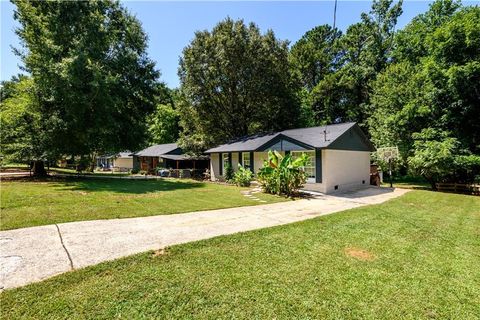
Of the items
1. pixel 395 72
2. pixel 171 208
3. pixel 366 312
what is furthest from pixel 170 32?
pixel 395 72

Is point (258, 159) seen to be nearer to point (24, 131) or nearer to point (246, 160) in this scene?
point (246, 160)

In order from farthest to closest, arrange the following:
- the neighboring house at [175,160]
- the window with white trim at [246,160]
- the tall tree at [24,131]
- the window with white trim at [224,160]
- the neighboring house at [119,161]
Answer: the neighboring house at [119,161]
the neighboring house at [175,160]
the window with white trim at [224,160]
the window with white trim at [246,160]
the tall tree at [24,131]

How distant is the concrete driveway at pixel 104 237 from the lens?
443 cm

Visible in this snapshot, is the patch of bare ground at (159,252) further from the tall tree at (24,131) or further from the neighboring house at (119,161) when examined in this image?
the neighboring house at (119,161)

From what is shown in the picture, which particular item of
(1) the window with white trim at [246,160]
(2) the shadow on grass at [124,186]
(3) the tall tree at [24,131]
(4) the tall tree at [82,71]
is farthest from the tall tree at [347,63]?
(3) the tall tree at [24,131]

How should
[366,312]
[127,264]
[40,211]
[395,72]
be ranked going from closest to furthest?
[366,312], [127,264], [40,211], [395,72]

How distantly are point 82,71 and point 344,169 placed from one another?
18.2 meters

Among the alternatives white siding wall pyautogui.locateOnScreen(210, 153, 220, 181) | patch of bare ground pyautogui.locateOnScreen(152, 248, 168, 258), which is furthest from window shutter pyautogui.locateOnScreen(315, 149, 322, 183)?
patch of bare ground pyautogui.locateOnScreen(152, 248, 168, 258)

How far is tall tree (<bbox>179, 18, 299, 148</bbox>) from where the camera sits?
25000 mm

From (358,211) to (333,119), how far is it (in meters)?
26.1

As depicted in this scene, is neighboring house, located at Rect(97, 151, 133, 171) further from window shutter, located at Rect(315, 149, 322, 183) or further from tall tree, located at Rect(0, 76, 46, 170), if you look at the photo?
window shutter, located at Rect(315, 149, 322, 183)

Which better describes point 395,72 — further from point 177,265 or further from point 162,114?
point 162,114

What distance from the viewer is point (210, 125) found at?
90.9ft

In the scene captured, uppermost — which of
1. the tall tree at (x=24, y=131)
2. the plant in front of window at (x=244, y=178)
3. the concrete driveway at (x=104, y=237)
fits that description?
the tall tree at (x=24, y=131)
